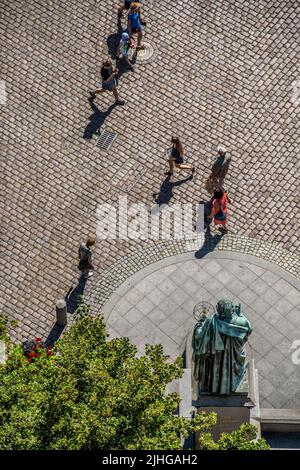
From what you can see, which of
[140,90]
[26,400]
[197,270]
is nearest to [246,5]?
[140,90]

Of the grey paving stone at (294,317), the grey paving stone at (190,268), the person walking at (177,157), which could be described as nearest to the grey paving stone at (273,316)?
the grey paving stone at (294,317)

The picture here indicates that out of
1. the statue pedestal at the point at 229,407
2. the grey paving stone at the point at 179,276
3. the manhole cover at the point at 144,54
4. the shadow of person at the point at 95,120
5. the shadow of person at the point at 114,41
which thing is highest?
the shadow of person at the point at 114,41

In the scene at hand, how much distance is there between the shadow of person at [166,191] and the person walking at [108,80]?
4.06 metres

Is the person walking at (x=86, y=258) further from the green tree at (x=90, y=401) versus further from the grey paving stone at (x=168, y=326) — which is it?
the green tree at (x=90, y=401)

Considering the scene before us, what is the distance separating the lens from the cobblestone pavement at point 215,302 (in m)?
32.8

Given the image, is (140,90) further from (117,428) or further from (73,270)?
(117,428)

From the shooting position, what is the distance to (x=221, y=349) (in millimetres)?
26641

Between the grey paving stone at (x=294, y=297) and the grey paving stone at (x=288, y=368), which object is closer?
the grey paving stone at (x=288, y=368)

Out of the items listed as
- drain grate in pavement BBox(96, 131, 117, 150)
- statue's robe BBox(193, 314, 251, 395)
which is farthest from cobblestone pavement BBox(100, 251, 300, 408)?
drain grate in pavement BBox(96, 131, 117, 150)

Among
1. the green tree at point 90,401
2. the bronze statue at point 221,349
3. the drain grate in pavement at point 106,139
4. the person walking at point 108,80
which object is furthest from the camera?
the person walking at point 108,80

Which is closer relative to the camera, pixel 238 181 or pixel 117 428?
pixel 117 428

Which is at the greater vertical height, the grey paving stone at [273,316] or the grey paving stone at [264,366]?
the grey paving stone at [273,316]

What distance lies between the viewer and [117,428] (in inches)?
999
